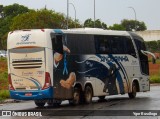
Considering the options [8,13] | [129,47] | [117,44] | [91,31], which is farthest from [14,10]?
[91,31]

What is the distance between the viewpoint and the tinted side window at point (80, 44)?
75.7 feet

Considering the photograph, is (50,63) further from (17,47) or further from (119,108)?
(119,108)

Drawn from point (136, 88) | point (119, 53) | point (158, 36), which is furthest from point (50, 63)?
point (158, 36)

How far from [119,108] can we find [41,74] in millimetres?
3417

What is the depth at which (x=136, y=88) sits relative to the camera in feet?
93.2

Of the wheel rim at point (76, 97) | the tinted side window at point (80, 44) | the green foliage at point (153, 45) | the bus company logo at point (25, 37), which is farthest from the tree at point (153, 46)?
the bus company logo at point (25, 37)

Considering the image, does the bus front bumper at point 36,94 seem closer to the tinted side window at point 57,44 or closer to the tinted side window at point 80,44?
the tinted side window at point 57,44

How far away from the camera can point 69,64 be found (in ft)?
74.6

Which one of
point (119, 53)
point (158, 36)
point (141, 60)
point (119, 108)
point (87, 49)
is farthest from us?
point (158, 36)

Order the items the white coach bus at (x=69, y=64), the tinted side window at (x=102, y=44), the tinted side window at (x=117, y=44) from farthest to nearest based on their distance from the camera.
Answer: the tinted side window at (x=117, y=44)
the tinted side window at (x=102, y=44)
the white coach bus at (x=69, y=64)

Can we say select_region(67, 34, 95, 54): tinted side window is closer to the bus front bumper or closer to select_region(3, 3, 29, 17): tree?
the bus front bumper

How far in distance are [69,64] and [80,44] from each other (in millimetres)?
1406

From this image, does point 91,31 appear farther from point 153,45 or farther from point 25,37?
point 153,45

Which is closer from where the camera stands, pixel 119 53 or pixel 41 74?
pixel 41 74
